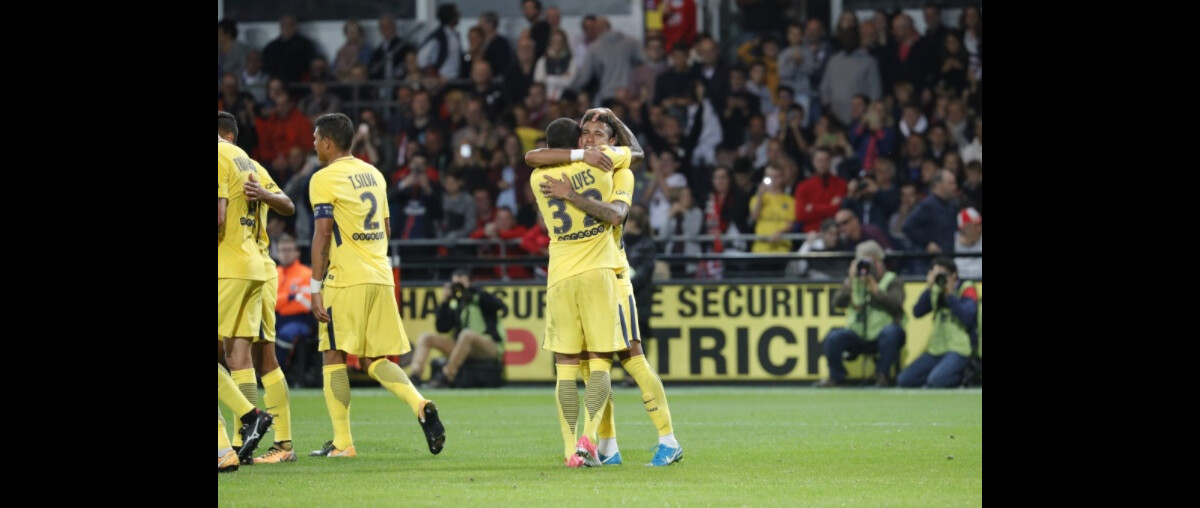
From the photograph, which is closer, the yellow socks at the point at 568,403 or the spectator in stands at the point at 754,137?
the yellow socks at the point at 568,403

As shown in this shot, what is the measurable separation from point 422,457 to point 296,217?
11.3 m

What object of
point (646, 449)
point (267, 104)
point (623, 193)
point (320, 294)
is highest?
point (267, 104)

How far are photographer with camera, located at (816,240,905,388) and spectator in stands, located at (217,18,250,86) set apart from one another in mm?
10447

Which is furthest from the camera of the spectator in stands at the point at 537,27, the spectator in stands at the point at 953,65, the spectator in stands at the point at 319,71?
the spectator in stands at the point at 319,71

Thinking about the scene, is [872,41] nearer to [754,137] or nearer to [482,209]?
[754,137]

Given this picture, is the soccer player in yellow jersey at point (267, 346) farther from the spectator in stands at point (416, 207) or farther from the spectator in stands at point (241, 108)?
the spectator in stands at point (241, 108)

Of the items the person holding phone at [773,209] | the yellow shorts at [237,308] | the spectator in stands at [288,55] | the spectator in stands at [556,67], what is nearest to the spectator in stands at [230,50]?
the spectator in stands at [288,55]

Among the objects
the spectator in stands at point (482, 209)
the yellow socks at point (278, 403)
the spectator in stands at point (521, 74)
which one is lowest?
the yellow socks at point (278, 403)

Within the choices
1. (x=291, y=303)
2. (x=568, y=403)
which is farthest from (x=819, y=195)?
(x=568, y=403)

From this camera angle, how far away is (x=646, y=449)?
432 inches

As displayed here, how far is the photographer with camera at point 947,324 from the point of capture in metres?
17.5

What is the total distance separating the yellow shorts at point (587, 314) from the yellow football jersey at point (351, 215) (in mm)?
1319
